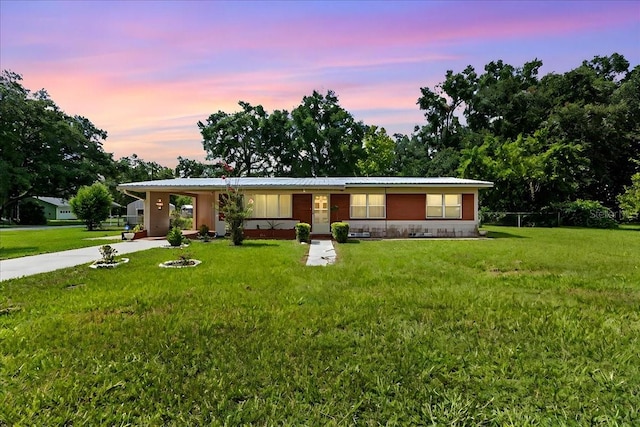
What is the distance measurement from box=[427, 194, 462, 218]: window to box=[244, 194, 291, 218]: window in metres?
7.08

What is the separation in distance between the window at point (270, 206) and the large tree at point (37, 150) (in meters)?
25.7

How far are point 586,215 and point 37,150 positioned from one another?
47.9 m

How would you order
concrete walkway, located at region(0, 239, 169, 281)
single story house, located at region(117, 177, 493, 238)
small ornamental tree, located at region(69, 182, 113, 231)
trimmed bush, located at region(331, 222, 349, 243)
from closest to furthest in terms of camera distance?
concrete walkway, located at region(0, 239, 169, 281), trimmed bush, located at region(331, 222, 349, 243), single story house, located at region(117, 177, 493, 238), small ornamental tree, located at region(69, 182, 113, 231)

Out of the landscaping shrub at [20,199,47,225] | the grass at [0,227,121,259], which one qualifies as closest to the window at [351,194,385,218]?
the grass at [0,227,121,259]

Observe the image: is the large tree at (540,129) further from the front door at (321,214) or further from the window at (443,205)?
the front door at (321,214)

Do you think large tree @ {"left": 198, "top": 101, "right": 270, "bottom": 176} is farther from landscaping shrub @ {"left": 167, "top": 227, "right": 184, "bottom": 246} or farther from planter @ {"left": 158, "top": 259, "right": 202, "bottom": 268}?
planter @ {"left": 158, "top": 259, "right": 202, "bottom": 268}

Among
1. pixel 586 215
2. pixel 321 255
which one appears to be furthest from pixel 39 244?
pixel 586 215

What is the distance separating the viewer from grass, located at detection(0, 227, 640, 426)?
111 inches

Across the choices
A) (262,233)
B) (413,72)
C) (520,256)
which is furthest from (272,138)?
(520,256)

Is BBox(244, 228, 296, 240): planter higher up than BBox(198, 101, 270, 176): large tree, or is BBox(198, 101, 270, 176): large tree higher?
BBox(198, 101, 270, 176): large tree

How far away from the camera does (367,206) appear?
1789 cm

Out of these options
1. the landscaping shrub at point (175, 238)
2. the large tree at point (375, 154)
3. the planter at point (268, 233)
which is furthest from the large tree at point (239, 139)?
the landscaping shrub at point (175, 238)

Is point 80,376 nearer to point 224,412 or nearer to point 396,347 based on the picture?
point 224,412

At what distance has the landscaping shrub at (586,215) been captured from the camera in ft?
76.0
